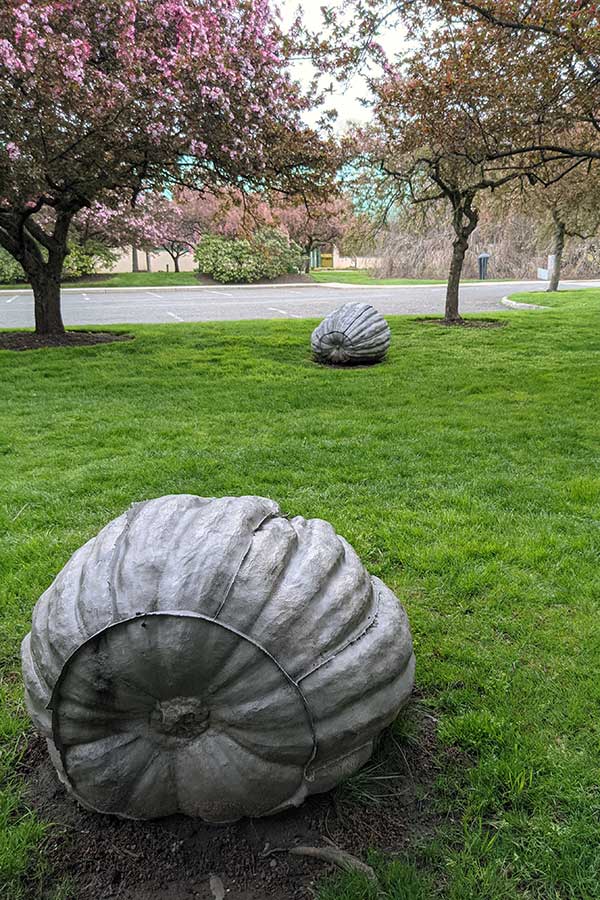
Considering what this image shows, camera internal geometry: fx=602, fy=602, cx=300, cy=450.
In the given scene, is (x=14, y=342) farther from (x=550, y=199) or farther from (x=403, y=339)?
(x=550, y=199)

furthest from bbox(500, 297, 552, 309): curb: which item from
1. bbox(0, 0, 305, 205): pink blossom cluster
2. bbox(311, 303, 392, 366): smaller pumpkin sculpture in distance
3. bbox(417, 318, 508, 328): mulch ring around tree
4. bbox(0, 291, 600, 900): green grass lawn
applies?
bbox(0, 0, 305, 205): pink blossom cluster

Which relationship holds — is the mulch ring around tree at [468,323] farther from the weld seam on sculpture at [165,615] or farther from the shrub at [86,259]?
the shrub at [86,259]

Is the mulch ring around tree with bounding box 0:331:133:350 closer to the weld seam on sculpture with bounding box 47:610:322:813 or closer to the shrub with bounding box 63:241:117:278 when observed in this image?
the weld seam on sculpture with bounding box 47:610:322:813

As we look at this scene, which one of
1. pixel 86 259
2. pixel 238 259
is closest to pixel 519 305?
pixel 238 259

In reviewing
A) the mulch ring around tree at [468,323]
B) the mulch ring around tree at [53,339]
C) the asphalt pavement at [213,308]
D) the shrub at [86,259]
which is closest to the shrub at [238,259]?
the shrub at [86,259]

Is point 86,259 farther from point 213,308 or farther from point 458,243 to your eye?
point 458,243

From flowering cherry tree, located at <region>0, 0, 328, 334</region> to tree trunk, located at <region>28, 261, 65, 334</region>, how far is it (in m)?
1.12

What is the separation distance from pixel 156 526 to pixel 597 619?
2.13 m

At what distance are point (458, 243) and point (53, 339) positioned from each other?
8.65 metres

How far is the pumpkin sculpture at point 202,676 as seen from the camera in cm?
160

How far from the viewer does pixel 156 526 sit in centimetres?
183

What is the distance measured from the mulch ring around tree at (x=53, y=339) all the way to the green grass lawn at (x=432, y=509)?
90 centimetres

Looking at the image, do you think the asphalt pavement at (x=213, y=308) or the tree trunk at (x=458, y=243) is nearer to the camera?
the tree trunk at (x=458, y=243)

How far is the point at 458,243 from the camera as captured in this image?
13.2 meters
